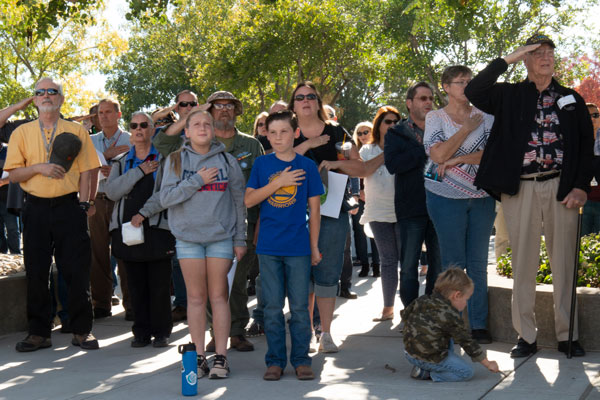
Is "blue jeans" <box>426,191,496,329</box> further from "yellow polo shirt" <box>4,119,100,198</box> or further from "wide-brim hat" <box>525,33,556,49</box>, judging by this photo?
"yellow polo shirt" <box>4,119,100,198</box>

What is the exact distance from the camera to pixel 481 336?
6.42 m

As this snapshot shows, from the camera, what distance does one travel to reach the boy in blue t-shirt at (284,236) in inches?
223

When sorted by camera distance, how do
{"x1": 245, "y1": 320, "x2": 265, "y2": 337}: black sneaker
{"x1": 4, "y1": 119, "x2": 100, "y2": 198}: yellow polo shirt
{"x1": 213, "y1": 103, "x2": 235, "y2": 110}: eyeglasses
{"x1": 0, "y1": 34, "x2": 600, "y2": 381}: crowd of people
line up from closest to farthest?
{"x1": 0, "y1": 34, "x2": 600, "y2": 381}: crowd of people < {"x1": 213, "y1": 103, "x2": 235, "y2": 110}: eyeglasses < {"x1": 4, "y1": 119, "x2": 100, "y2": 198}: yellow polo shirt < {"x1": 245, "y1": 320, "x2": 265, "y2": 337}: black sneaker

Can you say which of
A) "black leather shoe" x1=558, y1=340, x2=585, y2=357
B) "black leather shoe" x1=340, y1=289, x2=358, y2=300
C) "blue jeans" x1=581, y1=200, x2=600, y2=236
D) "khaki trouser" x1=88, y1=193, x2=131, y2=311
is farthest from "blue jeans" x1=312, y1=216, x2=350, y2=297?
"blue jeans" x1=581, y1=200, x2=600, y2=236

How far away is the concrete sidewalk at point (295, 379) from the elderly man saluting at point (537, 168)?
47 centimetres

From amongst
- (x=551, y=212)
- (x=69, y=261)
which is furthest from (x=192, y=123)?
(x=551, y=212)

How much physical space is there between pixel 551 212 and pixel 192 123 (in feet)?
8.71

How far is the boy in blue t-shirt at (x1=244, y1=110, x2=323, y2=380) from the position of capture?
5656mm

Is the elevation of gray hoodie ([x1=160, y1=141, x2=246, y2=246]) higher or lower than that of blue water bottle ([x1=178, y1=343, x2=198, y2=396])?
higher

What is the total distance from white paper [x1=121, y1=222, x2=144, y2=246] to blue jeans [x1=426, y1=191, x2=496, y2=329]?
2422mm

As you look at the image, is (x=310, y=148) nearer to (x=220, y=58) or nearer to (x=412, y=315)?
(x=412, y=315)

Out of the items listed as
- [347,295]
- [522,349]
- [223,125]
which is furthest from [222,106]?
[347,295]

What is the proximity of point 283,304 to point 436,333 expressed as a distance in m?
1.08

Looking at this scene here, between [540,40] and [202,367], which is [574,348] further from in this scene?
[202,367]
